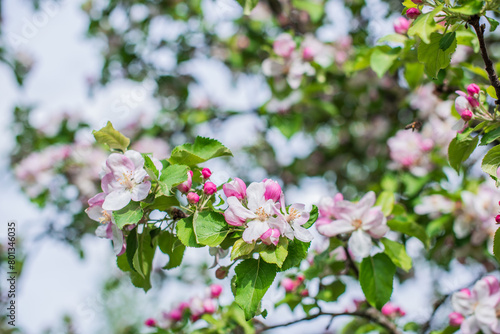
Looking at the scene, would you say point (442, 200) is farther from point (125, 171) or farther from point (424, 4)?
point (125, 171)

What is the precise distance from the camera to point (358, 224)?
1.31 metres

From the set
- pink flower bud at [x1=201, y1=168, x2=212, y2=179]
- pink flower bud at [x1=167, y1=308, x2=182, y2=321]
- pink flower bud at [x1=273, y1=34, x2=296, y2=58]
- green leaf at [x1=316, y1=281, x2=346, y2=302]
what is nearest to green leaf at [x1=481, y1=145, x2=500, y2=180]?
pink flower bud at [x1=201, y1=168, x2=212, y2=179]

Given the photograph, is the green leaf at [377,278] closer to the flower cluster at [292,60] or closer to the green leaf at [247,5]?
the green leaf at [247,5]

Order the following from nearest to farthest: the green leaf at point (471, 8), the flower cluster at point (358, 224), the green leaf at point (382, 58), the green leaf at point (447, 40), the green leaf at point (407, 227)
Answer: the green leaf at point (471, 8) → the green leaf at point (447, 40) → the flower cluster at point (358, 224) → the green leaf at point (407, 227) → the green leaf at point (382, 58)

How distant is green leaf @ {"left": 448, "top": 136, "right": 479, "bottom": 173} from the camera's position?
3.80ft

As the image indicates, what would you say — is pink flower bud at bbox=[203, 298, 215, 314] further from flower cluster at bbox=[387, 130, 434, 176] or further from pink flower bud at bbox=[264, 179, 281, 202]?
flower cluster at bbox=[387, 130, 434, 176]

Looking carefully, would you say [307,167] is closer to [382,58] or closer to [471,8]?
[382,58]

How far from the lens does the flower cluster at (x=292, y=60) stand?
2.19m

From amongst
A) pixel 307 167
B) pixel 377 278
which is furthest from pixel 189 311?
pixel 307 167

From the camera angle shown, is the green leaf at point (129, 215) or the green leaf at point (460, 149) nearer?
the green leaf at point (129, 215)

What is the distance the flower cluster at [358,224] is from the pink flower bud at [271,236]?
0.35 metres

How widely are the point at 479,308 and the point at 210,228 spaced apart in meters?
0.87

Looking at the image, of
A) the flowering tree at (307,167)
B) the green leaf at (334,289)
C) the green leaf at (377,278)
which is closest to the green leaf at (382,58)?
the flowering tree at (307,167)

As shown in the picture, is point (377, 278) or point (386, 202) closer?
point (377, 278)
